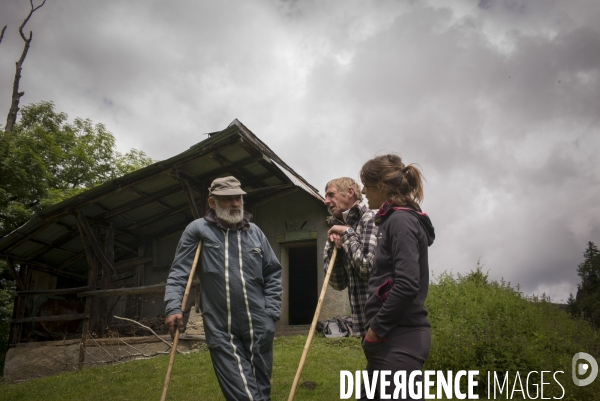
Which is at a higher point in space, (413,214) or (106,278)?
(106,278)

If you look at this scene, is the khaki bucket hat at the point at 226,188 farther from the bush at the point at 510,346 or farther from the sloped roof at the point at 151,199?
the sloped roof at the point at 151,199

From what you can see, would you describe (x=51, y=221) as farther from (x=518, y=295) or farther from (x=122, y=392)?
(x=518, y=295)

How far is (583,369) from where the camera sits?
22.0 ft

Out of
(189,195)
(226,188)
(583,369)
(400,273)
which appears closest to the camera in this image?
(400,273)

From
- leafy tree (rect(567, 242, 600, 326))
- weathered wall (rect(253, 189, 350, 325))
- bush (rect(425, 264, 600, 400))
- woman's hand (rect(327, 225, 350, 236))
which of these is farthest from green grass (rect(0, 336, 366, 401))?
leafy tree (rect(567, 242, 600, 326))

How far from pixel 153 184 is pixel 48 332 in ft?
18.5

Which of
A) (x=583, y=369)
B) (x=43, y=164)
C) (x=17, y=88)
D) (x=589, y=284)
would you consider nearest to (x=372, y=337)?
(x=583, y=369)

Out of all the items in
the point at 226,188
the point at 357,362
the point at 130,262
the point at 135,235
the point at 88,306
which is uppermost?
the point at 135,235

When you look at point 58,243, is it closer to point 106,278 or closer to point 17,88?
point 106,278

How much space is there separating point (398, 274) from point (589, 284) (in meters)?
29.8

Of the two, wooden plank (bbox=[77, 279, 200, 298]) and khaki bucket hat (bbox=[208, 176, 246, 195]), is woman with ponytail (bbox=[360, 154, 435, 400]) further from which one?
wooden plank (bbox=[77, 279, 200, 298])

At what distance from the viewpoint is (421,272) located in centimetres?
262

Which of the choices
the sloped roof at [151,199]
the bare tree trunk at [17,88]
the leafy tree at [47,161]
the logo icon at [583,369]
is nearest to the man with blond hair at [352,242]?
the logo icon at [583,369]

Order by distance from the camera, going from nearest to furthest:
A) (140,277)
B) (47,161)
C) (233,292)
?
(233,292)
(140,277)
(47,161)
